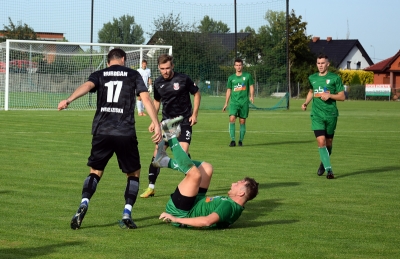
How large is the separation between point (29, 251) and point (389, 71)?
296ft

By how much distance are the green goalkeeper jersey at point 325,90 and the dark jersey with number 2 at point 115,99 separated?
6078mm

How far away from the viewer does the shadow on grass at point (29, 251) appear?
244 inches

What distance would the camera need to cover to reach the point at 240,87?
20078 mm

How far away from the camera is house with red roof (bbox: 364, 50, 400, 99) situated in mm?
91312

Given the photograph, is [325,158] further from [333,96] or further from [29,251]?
[29,251]

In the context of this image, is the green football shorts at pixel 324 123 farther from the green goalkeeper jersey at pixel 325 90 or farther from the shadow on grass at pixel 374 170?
the shadow on grass at pixel 374 170

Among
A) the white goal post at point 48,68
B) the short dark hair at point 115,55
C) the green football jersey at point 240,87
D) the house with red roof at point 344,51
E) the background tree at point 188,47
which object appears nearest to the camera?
the short dark hair at point 115,55

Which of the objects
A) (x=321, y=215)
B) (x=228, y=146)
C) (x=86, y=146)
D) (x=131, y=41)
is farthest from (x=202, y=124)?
(x=131, y=41)

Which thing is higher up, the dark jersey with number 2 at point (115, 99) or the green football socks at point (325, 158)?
the dark jersey with number 2 at point (115, 99)

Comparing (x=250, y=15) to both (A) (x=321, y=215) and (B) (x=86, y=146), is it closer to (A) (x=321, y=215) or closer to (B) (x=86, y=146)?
(B) (x=86, y=146)

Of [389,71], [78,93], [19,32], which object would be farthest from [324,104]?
[389,71]

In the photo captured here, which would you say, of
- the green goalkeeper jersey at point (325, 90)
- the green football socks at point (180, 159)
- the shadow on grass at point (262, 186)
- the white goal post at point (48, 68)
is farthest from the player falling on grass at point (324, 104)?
the white goal post at point (48, 68)

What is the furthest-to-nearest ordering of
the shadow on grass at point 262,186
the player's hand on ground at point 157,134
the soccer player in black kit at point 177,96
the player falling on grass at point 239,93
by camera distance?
the player falling on grass at point 239,93 < the soccer player in black kit at point 177,96 < the shadow on grass at point 262,186 < the player's hand on ground at point 157,134

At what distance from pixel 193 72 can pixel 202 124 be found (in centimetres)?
1502
